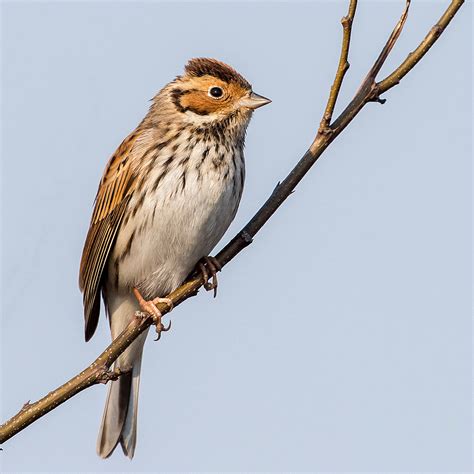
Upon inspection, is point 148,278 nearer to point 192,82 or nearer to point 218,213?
point 218,213

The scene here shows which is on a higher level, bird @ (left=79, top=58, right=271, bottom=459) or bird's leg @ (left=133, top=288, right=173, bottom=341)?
bird @ (left=79, top=58, right=271, bottom=459)

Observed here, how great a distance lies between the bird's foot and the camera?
20.4 ft

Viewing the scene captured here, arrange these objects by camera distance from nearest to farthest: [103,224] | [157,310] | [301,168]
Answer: [301,168], [157,310], [103,224]

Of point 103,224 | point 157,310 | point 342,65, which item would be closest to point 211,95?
point 103,224

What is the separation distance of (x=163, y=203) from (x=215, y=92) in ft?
2.86

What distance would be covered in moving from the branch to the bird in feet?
3.51

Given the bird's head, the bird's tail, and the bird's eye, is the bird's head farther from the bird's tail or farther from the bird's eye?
the bird's tail

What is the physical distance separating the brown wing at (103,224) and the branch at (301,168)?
155 cm

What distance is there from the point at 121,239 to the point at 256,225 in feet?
5.81

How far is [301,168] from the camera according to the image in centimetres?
482

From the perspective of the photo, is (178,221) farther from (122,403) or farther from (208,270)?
(122,403)

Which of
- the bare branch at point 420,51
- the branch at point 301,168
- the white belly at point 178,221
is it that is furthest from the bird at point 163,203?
the bare branch at point 420,51

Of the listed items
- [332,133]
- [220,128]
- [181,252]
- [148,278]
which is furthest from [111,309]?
[332,133]

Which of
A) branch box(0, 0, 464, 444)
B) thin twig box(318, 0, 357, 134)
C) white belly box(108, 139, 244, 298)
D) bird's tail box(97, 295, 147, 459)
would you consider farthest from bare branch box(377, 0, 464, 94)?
bird's tail box(97, 295, 147, 459)
